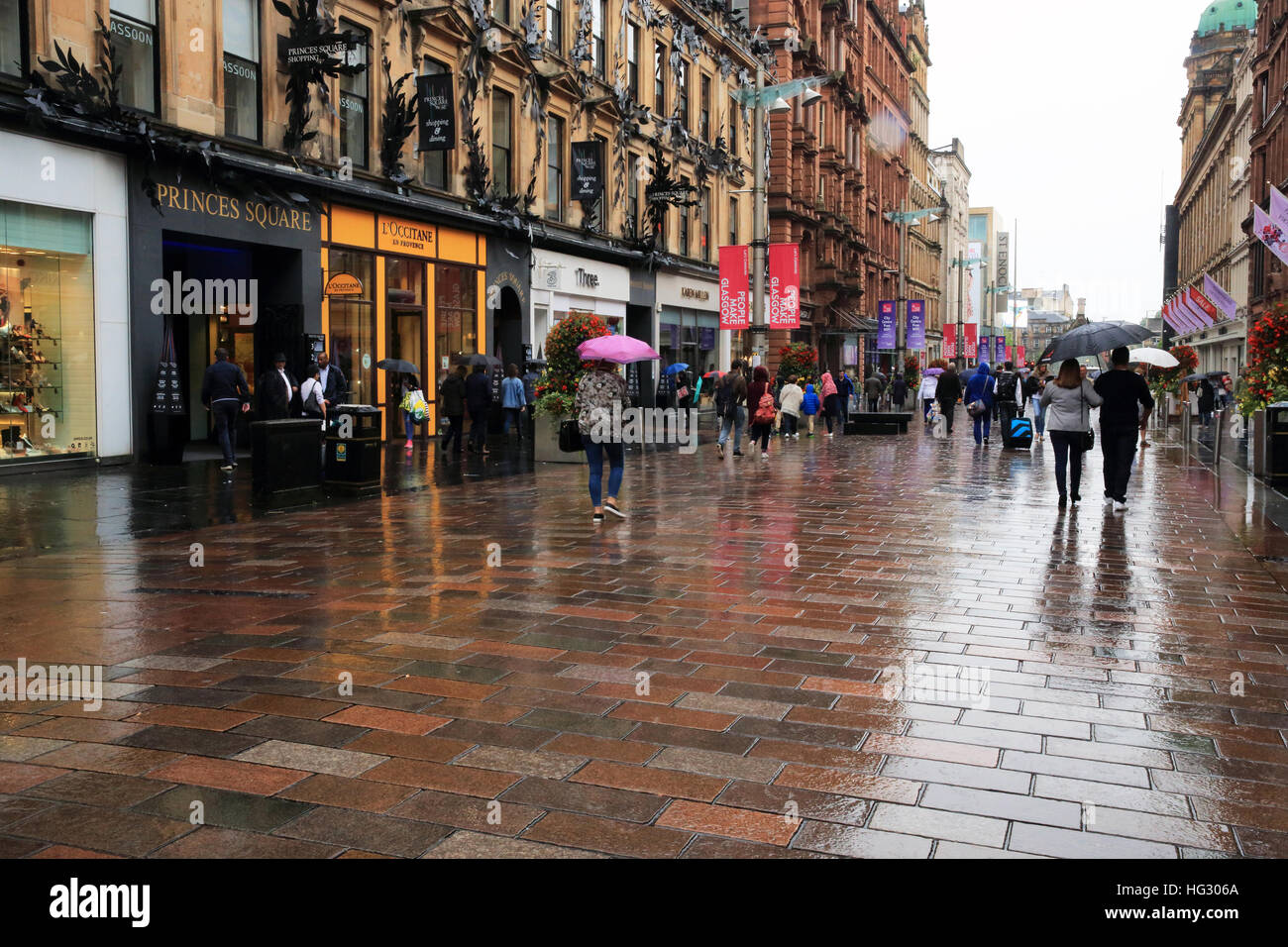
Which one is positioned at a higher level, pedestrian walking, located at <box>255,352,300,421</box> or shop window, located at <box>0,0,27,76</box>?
shop window, located at <box>0,0,27,76</box>

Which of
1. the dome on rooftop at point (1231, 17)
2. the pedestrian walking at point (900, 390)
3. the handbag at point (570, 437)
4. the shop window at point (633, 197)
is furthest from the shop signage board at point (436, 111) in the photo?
the dome on rooftop at point (1231, 17)

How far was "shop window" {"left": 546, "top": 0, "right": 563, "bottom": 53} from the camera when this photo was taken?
28.1m

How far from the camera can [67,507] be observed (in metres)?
12.1

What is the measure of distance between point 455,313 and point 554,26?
28.6ft

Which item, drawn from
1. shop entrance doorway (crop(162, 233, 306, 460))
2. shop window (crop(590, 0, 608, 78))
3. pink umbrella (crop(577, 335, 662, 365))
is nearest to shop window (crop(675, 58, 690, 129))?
shop window (crop(590, 0, 608, 78))

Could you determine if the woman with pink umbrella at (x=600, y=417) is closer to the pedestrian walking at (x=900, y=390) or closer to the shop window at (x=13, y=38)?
the shop window at (x=13, y=38)

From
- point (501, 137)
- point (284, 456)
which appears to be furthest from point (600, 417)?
point (501, 137)

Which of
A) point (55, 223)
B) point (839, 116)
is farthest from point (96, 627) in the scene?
point (839, 116)

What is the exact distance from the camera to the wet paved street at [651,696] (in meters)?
3.74

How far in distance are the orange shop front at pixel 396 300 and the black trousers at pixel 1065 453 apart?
12.2 m

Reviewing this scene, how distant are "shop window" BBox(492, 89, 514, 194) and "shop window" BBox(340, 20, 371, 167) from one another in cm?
A: 483

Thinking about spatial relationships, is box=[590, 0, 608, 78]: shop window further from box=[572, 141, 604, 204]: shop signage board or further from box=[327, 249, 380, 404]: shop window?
box=[327, 249, 380, 404]: shop window
